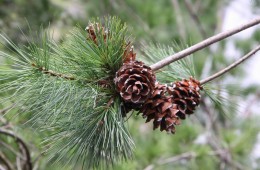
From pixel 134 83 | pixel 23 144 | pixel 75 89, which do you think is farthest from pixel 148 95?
pixel 23 144

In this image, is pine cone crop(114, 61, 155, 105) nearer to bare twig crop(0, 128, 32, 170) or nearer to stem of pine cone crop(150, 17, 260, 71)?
stem of pine cone crop(150, 17, 260, 71)

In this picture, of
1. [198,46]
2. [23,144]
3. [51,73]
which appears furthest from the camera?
[23,144]

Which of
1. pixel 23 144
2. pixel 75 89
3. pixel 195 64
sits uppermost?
pixel 195 64

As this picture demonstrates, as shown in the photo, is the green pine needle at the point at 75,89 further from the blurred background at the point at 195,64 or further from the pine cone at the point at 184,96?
the blurred background at the point at 195,64

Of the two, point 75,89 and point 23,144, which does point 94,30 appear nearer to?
point 75,89

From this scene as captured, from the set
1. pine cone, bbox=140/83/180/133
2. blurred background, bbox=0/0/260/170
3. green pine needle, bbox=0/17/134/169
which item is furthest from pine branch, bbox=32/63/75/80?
blurred background, bbox=0/0/260/170

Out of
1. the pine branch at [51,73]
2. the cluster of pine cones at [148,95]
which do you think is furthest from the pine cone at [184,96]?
the pine branch at [51,73]

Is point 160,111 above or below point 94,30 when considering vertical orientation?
below
